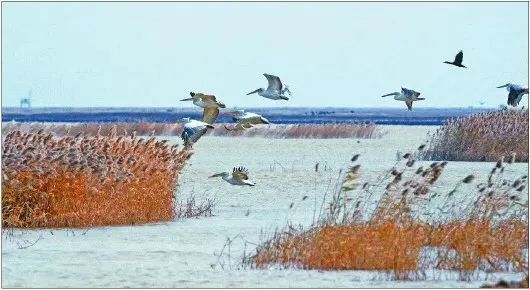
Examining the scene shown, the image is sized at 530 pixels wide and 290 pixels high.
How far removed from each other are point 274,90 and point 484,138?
12.7m

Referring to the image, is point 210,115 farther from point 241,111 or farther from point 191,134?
point 191,134

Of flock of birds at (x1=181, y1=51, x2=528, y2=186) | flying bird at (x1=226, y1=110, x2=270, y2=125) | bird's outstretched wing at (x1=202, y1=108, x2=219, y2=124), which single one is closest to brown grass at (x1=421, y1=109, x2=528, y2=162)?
flying bird at (x1=226, y1=110, x2=270, y2=125)

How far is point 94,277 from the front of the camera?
12.2 m

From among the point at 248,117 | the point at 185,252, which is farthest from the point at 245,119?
the point at 185,252

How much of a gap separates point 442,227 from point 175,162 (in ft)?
15.9

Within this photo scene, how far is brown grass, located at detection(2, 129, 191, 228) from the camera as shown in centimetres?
1462

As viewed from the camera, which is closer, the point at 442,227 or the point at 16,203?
the point at 442,227

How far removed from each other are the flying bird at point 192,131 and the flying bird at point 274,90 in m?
0.73

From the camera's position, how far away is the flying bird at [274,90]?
49.8 feet

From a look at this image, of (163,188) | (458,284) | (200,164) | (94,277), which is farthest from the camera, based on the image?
(200,164)

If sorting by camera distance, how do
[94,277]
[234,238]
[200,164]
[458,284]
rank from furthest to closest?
1. [200,164]
2. [234,238]
3. [94,277]
4. [458,284]

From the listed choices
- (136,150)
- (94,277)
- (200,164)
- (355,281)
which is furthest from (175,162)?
(200,164)

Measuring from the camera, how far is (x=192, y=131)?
1451 centimetres

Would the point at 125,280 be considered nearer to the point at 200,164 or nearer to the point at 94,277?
the point at 94,277
